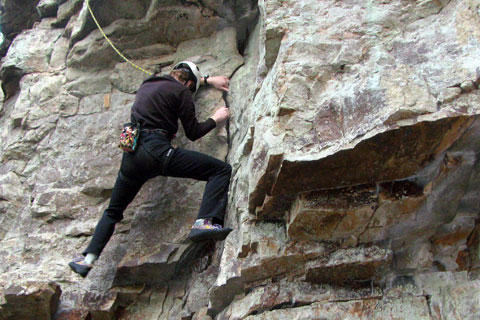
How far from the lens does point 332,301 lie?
294 cm

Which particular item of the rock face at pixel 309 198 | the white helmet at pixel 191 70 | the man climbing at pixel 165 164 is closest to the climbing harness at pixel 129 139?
the man climbing at pixel 165 164

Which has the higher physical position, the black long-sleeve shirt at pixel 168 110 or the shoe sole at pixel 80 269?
the black long-sleeve shirt at pixel 168 110

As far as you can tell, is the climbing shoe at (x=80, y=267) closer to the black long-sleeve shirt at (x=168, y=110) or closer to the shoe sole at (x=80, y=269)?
the shoe sole at (x=80, y=269)

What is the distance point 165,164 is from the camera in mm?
3895

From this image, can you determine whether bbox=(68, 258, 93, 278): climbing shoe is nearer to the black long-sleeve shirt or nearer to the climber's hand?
the black long-sleeve shirt

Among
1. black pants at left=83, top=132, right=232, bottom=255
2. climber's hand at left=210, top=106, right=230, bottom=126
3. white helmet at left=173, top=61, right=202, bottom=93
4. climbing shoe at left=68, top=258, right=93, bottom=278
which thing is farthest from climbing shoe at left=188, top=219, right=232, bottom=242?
white helmet at left=173, top=61, right=202, bottom=93

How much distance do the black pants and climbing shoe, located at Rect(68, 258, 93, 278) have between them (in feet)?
0.37

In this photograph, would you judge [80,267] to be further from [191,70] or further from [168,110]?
[191,70]

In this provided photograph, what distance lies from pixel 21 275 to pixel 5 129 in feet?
7.17

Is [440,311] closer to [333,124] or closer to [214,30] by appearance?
[333,124]

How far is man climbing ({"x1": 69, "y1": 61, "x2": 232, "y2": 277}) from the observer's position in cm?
375

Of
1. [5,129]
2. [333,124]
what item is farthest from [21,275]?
[333,124]

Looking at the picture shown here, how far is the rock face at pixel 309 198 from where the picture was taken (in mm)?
2777

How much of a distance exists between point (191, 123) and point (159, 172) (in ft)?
1.78
